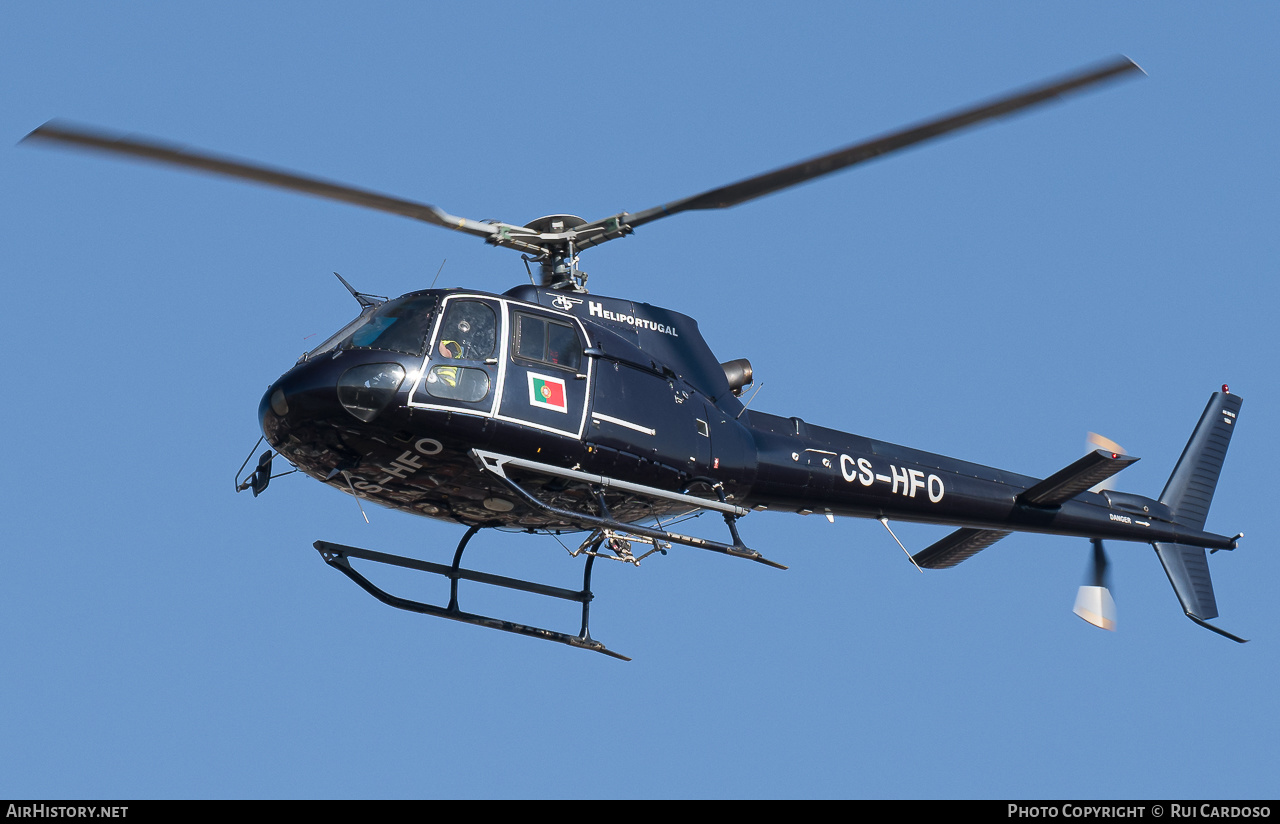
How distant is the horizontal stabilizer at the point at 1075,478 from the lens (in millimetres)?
19781

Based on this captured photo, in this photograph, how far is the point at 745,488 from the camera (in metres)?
17.6

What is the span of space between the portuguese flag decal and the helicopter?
16 mm

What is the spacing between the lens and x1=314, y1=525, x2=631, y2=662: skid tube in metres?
16.9

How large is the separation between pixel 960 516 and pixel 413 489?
768 centimetres

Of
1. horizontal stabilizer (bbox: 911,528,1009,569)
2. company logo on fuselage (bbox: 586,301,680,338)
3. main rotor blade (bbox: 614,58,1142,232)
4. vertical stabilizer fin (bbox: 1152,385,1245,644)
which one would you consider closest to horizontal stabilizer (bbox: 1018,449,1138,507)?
horizontal stabilizer (bbox: 911,528,1009,569)

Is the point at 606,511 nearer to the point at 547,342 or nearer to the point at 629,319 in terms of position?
the point at 547,342

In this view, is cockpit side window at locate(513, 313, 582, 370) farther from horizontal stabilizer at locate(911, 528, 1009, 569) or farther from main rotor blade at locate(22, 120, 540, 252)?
horizontal stabilizer at locate(911, 528, 1009, 569)

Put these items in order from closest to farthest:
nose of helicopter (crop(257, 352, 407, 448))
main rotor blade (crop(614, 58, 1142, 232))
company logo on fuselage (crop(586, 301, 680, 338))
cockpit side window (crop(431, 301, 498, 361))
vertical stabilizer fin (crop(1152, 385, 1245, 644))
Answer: main rotor blade (crop(614, 58, 1142, 232))
nose of helicopter (crop(257, 352, 407, 448))
cockpit side window (crop(431, 301, 498, 361))
company logo on fuselage (crop(586, 301, 680, 338))
vertical stabilizer fin (crop(1152, 385, 1245, 644))

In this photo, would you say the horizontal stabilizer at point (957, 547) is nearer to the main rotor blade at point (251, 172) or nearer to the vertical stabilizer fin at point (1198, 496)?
the vertical stabilizer fin at point (1198, 496)

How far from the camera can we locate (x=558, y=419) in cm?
1553

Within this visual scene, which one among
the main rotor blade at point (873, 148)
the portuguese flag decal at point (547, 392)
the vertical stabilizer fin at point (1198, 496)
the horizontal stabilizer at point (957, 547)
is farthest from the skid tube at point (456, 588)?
the vertical stabilizer fin at point (1198, 496)

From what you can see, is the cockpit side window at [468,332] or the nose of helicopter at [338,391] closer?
the nose of helicopter at [338,391]

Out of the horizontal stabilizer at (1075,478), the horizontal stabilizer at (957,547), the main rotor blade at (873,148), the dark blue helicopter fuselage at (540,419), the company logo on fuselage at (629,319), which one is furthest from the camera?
the horizontal stabilizer at (957,547)

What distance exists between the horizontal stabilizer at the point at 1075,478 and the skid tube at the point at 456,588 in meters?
6.38
